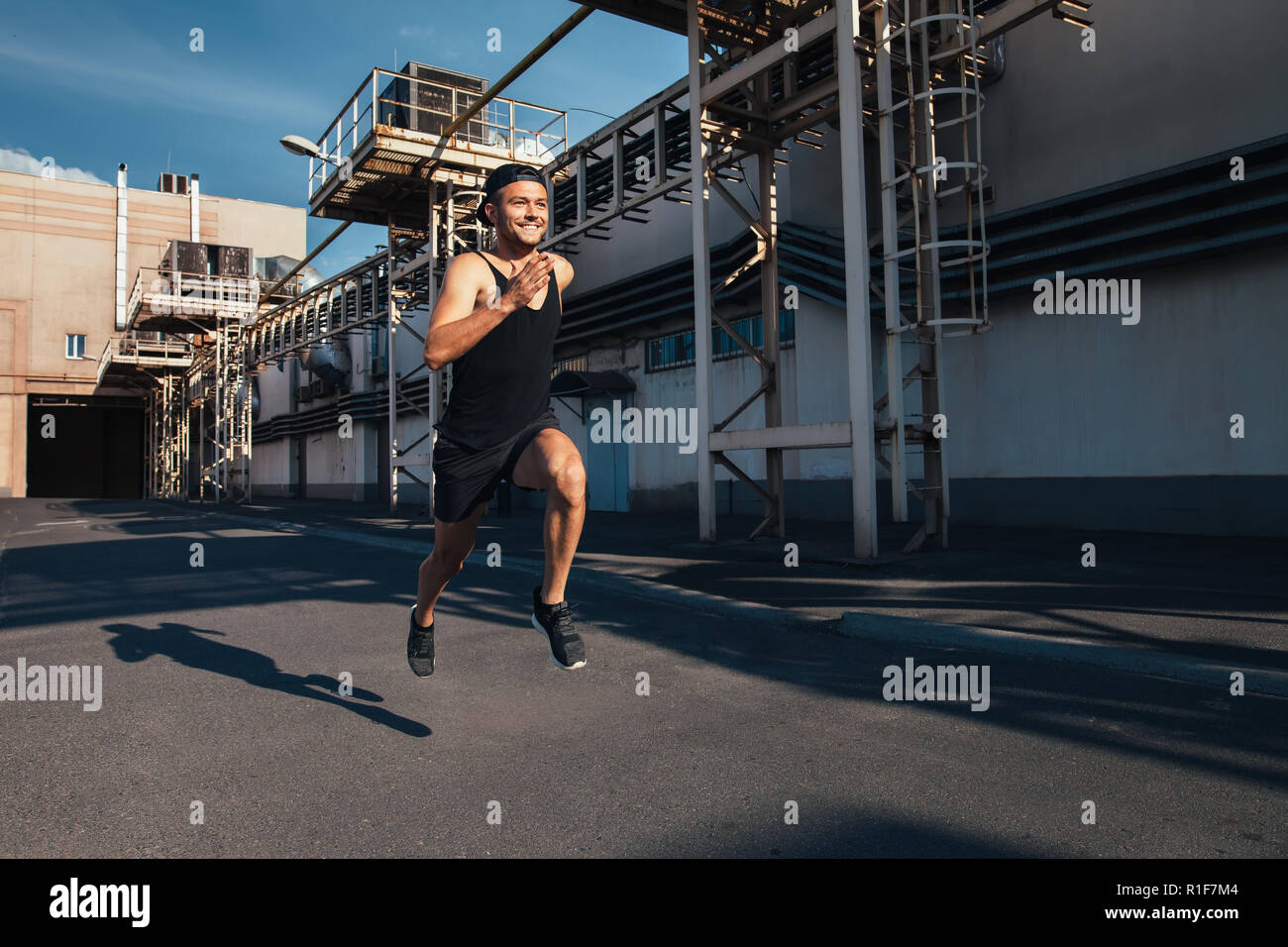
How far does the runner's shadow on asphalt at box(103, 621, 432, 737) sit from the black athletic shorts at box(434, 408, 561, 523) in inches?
38.0

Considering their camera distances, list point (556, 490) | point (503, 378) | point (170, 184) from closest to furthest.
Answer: point (556, 490) → point (503, 378) → point (170, 184)

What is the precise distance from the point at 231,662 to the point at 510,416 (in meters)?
2.68

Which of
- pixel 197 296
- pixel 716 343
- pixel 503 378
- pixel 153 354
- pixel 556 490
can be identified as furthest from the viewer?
pixel 153 354

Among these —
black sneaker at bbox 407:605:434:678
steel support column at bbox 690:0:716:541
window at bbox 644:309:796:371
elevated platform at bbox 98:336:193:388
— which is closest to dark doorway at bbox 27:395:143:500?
elevated platform at bbox 98:336:193:388

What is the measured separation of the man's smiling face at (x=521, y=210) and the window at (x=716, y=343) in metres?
11.3

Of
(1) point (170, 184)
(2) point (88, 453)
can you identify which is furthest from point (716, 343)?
(2) point (88, 453)

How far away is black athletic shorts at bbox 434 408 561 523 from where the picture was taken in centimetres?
364

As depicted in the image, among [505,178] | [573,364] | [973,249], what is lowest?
[505,178]

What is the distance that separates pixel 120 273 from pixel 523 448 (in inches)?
2007

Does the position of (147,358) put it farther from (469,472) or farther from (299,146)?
(469,472)

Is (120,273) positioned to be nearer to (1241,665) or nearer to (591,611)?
(591,611)

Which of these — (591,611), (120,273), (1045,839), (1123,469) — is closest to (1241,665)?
(1045,839)

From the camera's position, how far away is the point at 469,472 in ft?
11.9

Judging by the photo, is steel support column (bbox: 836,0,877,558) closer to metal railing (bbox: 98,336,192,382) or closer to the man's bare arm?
the man's bare arm
